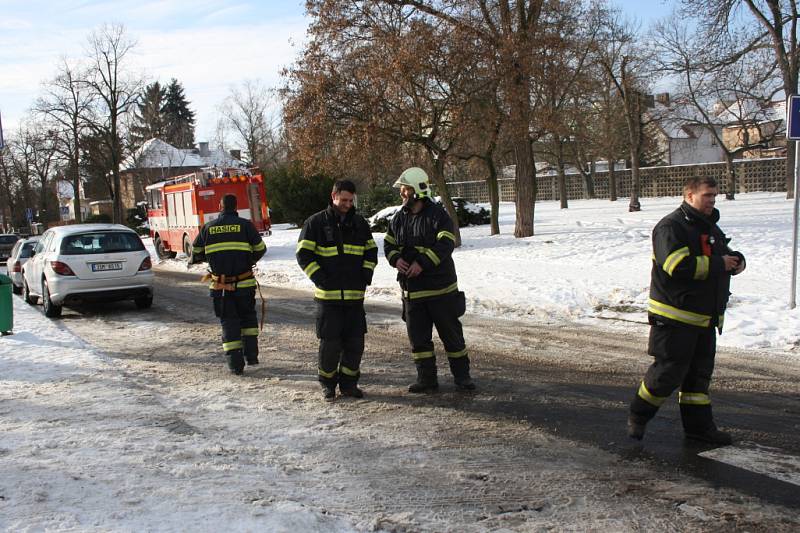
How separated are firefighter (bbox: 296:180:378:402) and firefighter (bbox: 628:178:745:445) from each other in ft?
8.17

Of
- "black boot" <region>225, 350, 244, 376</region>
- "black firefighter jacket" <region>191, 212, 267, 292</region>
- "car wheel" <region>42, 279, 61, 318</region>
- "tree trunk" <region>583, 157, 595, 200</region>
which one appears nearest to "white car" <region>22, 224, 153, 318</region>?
"car wheel" <region>42, 279, 61, 318</region>

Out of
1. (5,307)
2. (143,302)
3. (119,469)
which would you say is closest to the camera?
(119,469)

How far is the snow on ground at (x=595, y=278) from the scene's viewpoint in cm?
946

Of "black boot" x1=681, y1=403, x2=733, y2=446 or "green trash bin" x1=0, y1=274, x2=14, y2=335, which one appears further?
"green trash bin" x1=0, y1=274, x2=14, y2=335

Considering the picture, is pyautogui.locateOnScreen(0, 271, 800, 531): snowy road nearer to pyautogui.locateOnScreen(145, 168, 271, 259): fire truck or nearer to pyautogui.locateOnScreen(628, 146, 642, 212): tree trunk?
pyautogui.locateOnScreen(145, 168, 271, 259): fire truck

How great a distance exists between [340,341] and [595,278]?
25.1 ft

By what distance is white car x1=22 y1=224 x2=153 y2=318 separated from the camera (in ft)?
40.6

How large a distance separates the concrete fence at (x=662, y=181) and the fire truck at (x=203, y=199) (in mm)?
18692

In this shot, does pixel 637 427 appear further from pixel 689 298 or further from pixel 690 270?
pixel 690 270

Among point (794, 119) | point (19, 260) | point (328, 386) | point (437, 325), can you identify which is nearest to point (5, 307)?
point (328, 386)

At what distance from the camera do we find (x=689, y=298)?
478cm

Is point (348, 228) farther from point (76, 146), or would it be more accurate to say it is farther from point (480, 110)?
point (76, 146)

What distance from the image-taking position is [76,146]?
42.5 metres

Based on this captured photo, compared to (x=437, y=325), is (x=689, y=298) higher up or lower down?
higher up
